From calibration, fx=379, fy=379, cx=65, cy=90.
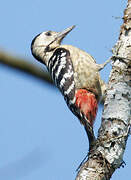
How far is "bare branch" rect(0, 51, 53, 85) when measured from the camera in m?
3.07

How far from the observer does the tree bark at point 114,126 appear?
2.94 meters

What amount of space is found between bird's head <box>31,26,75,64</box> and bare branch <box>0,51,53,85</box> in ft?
9.12

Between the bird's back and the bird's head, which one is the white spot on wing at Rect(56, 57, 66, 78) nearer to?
the bird's back

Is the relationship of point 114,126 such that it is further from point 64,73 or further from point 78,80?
point 64,73

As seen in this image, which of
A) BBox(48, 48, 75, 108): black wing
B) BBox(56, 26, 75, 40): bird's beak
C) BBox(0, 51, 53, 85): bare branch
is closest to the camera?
BBox(0, 51, 53, 85): bare branch

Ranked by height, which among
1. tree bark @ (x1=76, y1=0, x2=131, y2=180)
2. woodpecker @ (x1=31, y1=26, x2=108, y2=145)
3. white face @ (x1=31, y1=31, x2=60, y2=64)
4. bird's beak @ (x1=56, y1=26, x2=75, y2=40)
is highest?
bird's beak @ (x1=56, y1=26, x2=75, y2=40)

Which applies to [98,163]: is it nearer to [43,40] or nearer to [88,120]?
[88,120]

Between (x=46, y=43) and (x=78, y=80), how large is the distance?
1.41 m

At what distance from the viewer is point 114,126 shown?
10.4 ft

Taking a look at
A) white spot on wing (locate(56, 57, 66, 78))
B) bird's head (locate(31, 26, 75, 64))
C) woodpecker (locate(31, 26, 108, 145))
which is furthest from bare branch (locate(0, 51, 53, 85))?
bird's head (locate(31, 26, 75, 64))

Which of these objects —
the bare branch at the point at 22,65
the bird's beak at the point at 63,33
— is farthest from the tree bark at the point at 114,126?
the bird's beak at the point at 63,33

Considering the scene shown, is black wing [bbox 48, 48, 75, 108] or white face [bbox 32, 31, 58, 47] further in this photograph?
white face [bbox 32, 31, 58, 47]

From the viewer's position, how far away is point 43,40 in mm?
6230

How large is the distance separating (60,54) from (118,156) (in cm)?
258
